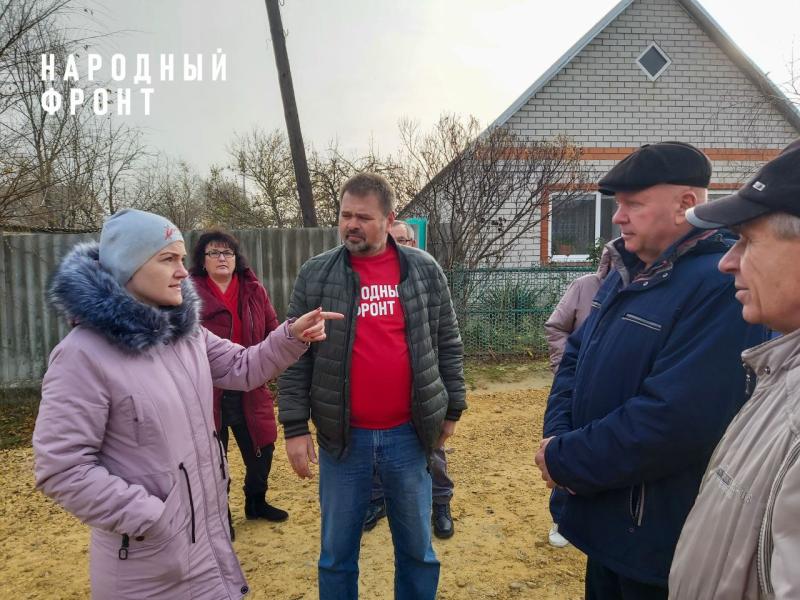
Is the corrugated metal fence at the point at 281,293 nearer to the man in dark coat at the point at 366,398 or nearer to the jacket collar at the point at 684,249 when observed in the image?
the man in dark coat at the point at 366,398

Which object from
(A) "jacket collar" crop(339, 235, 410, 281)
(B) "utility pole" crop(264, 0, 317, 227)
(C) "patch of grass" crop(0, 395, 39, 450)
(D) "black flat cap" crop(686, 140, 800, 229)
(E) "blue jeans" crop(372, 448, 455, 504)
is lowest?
(C) "patch of grass" crop(0, 395, 39, 450)

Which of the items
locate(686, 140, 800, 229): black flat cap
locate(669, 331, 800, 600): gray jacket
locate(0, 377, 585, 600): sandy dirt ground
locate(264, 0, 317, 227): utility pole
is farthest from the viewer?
locate(264, 0, 317, 227): utility pole

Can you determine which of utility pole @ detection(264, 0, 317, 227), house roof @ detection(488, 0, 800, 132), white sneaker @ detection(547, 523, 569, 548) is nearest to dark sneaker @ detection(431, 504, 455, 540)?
white sneaker @ detection(547, 523, 569, 548)

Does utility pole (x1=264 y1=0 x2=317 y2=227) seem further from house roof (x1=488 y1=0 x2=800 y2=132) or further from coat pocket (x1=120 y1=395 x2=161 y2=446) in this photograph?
coat pocket (x1=120 y1=395 x2=161 y2=446)

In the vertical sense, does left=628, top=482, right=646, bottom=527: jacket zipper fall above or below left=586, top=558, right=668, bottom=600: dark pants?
above

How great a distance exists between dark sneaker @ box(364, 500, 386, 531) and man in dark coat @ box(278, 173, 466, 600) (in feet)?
3.37

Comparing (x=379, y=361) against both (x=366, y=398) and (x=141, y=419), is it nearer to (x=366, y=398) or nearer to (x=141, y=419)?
(x=366, y=398)

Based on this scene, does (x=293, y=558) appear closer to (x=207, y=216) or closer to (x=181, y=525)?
(x=181, y=525)

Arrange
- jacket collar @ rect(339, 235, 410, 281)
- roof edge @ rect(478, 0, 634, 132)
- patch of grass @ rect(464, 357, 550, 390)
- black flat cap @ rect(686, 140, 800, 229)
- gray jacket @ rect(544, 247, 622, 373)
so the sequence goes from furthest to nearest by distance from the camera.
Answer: roof edge @ rect(478, 0, 634, 132) → patch of grass @ rect(464, 357, 550, 390) → gray jacket @ rect(544, 247, 622, 373) → jacket collar @ rect(339, 235, 410, 281) → black flat cap @ rect(686, 140, 800, 229)

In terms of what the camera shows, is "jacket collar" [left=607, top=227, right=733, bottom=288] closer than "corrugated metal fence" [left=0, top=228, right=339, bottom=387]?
Yes

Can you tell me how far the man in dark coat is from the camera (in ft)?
8.09

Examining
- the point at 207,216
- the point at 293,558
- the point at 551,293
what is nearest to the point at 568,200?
the point at 551,293

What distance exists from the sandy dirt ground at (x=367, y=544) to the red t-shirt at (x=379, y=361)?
123 cm

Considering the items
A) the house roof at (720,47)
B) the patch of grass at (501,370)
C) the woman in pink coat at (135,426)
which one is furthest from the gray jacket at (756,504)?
the house roof at (720,47)
